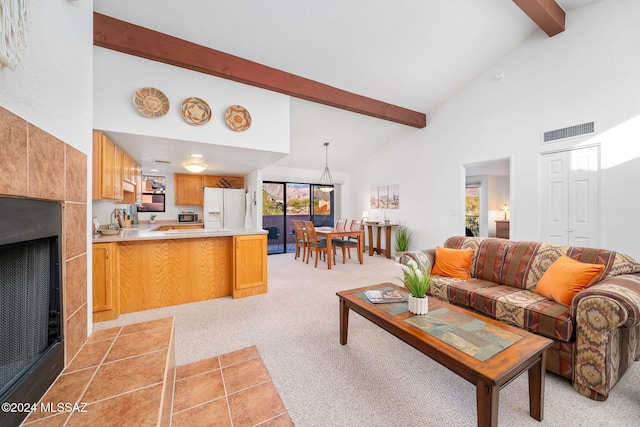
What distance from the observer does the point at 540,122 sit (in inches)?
146

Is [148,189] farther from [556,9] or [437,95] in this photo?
[556,9]

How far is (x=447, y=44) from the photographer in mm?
3588

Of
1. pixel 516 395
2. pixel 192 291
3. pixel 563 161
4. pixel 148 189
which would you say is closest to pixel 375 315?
pixel 516 395

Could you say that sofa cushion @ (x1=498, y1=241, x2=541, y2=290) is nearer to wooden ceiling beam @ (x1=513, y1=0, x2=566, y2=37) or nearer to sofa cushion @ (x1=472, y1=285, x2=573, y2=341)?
sofa cushion @ (x1=472, y1=285, x2=573, y2=341)

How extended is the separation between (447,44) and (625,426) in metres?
4.25

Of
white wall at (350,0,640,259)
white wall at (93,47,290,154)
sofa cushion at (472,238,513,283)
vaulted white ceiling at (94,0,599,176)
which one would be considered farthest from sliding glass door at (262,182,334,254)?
sofa cushion at (472,238,513,283)

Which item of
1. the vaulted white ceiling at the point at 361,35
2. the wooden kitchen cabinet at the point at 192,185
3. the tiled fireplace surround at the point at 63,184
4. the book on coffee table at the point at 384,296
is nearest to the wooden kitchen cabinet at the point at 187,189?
the wooden kitchen cabinet at the point at 192,185

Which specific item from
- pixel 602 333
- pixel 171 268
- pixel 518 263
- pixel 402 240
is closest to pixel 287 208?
pixel 402 240

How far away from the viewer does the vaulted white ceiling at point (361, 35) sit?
264 cm

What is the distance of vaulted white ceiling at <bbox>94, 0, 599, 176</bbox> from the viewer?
2.64m

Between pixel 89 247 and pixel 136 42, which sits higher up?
pixel 136 42

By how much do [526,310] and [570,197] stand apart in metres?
2.76

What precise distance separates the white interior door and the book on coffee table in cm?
320

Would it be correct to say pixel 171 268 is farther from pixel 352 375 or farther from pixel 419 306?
pixel 419 306
